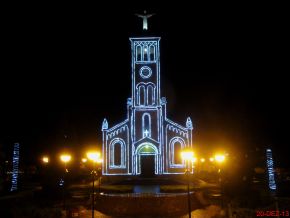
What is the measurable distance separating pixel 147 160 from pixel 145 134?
279cm

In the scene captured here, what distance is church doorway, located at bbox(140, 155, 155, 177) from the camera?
136ft

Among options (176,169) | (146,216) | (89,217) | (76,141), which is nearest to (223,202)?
(146,216)

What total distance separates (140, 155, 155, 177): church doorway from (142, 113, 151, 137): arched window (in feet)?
8.08

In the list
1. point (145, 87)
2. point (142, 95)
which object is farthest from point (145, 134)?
point (145, 87)

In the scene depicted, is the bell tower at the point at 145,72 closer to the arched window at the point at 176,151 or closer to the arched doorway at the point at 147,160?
the arched window at the point at 176,151

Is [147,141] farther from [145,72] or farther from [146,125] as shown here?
[145,72]

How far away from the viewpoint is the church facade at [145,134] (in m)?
41.7

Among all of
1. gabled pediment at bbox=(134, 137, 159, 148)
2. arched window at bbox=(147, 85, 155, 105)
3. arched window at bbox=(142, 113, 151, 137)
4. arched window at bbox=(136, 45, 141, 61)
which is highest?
arched window at bbox=(136, 45, 141, 61)

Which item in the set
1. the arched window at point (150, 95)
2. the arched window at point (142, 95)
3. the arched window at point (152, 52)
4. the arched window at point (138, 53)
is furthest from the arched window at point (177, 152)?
the arched window at point (138, 53)

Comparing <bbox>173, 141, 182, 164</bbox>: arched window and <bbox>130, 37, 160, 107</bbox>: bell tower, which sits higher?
<bbox>130, 37, 160, 107</bbox>: bell tower

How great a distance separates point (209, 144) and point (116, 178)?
28772 mm

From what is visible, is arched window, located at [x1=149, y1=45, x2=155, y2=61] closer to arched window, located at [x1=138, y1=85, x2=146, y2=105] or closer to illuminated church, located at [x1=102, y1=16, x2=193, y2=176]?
illuminated church, located at [x1=102, y1=16, x2=193, y2=176]

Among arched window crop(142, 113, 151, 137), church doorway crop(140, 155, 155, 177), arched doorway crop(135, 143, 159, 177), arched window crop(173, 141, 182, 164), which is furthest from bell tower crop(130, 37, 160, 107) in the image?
church doorway crop(140, 155, 155, 177)

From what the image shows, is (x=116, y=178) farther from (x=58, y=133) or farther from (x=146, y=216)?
(x=146, y=216)
